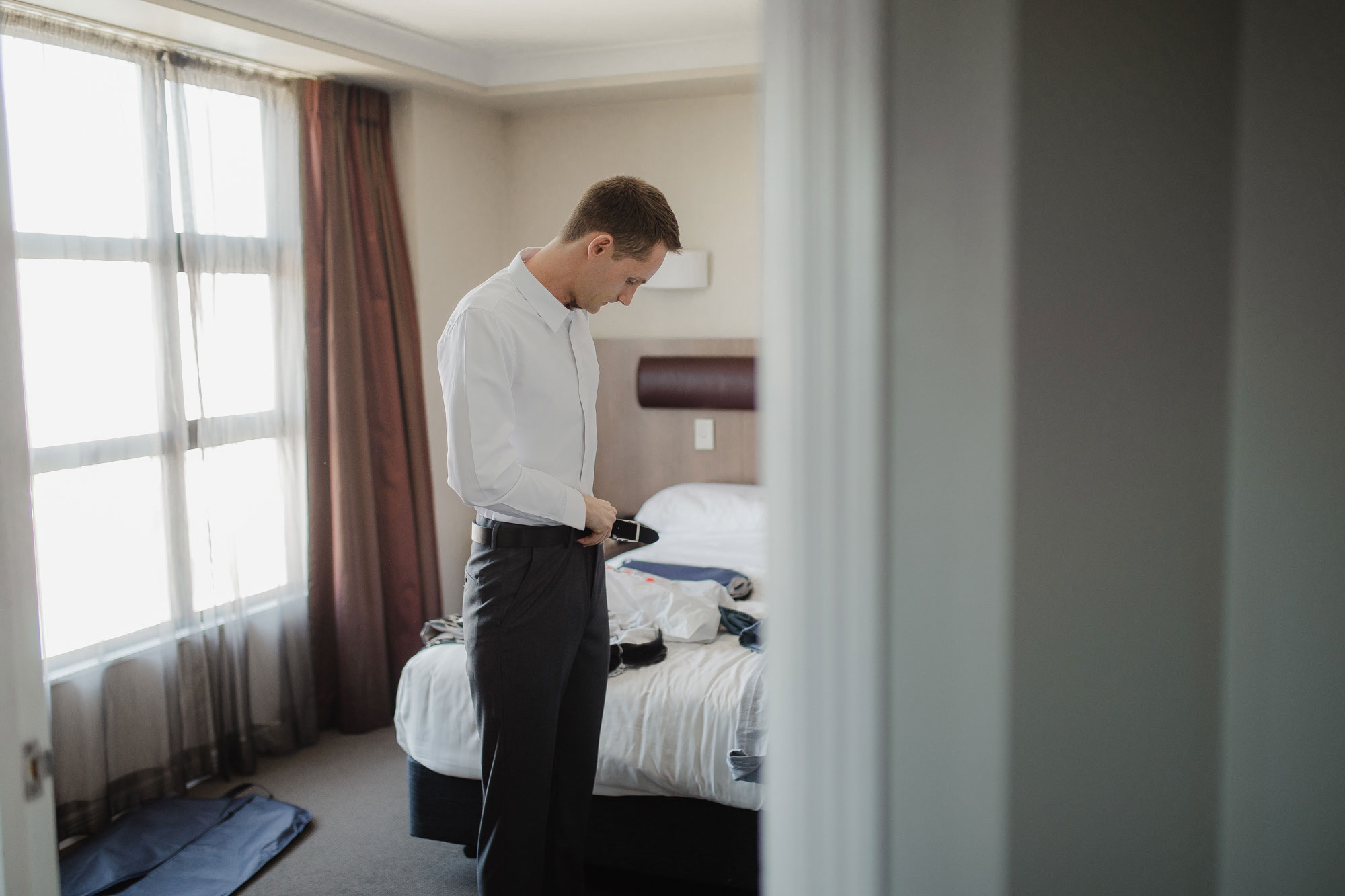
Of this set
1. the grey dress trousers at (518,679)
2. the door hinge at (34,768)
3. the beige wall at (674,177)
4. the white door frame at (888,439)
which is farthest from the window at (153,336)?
the white door frame at (888,439)

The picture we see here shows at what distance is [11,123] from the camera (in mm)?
2613

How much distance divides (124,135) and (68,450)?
3.11 ft

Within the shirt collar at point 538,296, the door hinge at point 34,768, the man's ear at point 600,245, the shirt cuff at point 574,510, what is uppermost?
the man's ear at point 600,245

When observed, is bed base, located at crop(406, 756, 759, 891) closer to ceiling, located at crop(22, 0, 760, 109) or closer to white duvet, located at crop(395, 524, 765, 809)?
white duvet, located at crop(395, 524, 765, 809)

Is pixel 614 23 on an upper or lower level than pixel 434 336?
upper

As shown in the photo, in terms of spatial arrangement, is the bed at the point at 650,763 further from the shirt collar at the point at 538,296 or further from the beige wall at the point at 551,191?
the beige wall at the point at 551,191

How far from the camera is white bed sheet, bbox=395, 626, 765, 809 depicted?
218 cm

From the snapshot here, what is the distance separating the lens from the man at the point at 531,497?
177 cm

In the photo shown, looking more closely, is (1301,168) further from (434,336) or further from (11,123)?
(434,336)

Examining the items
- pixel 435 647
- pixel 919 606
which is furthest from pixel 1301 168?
pixel 435 647

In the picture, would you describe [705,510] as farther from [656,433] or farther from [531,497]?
[531,497]

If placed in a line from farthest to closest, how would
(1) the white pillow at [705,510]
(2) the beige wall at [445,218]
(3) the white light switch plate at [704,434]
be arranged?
(3) the white light switch plate at [704,434] → (2) the beige wall at [445,218] → (1) the white pillow at [705,510]

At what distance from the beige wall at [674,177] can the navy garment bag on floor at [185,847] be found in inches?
94.5

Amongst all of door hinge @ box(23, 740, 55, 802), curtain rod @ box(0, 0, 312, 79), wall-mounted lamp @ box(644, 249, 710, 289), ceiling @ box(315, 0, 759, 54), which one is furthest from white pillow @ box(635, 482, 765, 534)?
door hinge @ box(23, 740, 55, 802)
